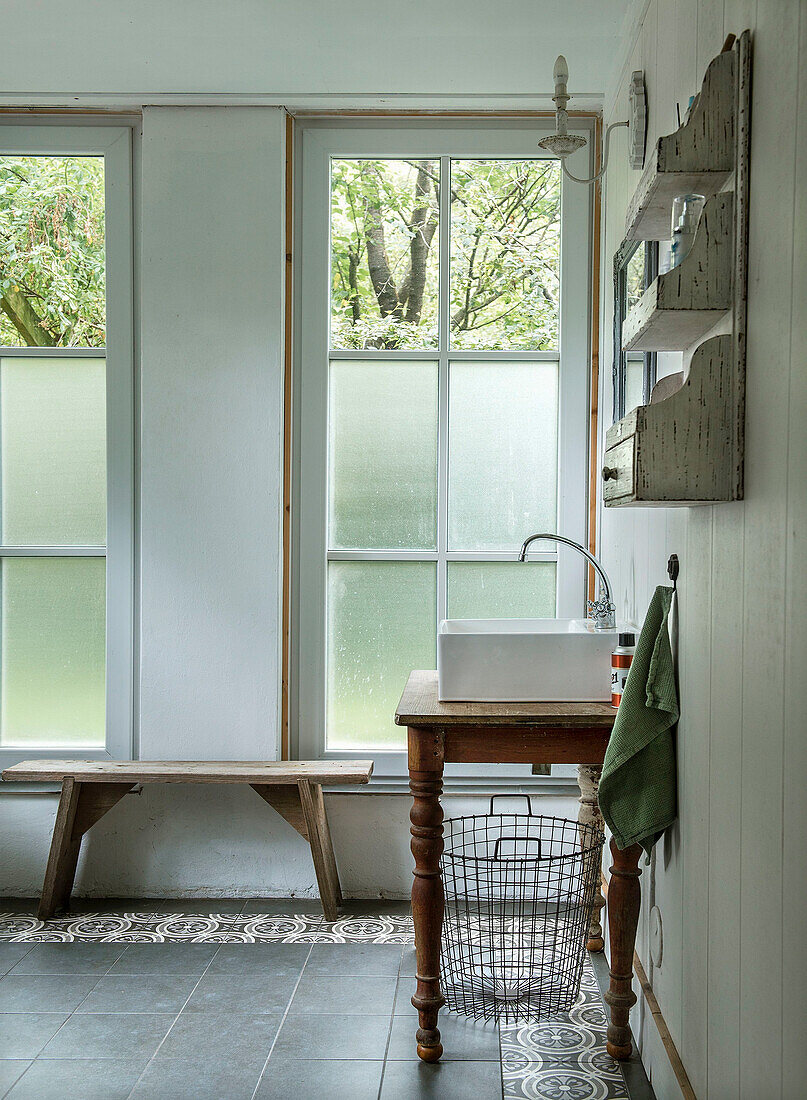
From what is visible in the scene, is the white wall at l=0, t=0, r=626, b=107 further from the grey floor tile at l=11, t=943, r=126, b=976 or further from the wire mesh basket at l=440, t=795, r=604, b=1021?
the grey floor tile at l=11, t=943, r=126, b=976

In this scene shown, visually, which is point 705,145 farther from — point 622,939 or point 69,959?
point 69,959

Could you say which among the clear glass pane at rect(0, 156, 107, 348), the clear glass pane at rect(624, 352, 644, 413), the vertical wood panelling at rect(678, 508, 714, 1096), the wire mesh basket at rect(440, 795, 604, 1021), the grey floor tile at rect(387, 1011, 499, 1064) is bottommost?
the grey floor tile at rect(387, 1011, 499, 1064)

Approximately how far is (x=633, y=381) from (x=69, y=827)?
214cm

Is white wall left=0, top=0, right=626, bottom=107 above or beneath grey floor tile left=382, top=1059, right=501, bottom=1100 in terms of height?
above

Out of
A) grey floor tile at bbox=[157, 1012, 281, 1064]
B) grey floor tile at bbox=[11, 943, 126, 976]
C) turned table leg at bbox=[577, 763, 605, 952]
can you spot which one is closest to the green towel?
turned table leg at bbox=[577, 763, 605, 952]

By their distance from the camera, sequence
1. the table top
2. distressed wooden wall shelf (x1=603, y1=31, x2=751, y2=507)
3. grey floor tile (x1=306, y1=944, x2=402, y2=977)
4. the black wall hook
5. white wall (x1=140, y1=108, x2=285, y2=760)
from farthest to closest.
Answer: white wall (x1=140, y1=108, x2=285, y2=760), grey floor tile (x1=306, y1=944, x2=402, y2=977), the table top, the black wall hook, distressed wooden wall shelf (x1=603, y1=31, x2=751, y2=507)

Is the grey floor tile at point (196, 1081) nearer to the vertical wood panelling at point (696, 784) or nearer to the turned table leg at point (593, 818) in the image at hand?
the vertical wood panelling at point (696, 784)

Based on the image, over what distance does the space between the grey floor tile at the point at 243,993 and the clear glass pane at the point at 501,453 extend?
1.42 metres

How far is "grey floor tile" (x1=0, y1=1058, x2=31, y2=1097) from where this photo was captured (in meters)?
2.07

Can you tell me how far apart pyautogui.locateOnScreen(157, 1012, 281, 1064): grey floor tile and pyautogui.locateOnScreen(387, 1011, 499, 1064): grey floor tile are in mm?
299

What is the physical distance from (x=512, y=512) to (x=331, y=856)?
126cm

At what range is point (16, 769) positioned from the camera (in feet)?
9.75

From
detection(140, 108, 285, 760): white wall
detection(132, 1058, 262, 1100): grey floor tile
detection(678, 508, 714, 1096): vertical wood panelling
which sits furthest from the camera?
detection(140, 108, 285, 760): white wall

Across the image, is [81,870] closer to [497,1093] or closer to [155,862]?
[155,862]
